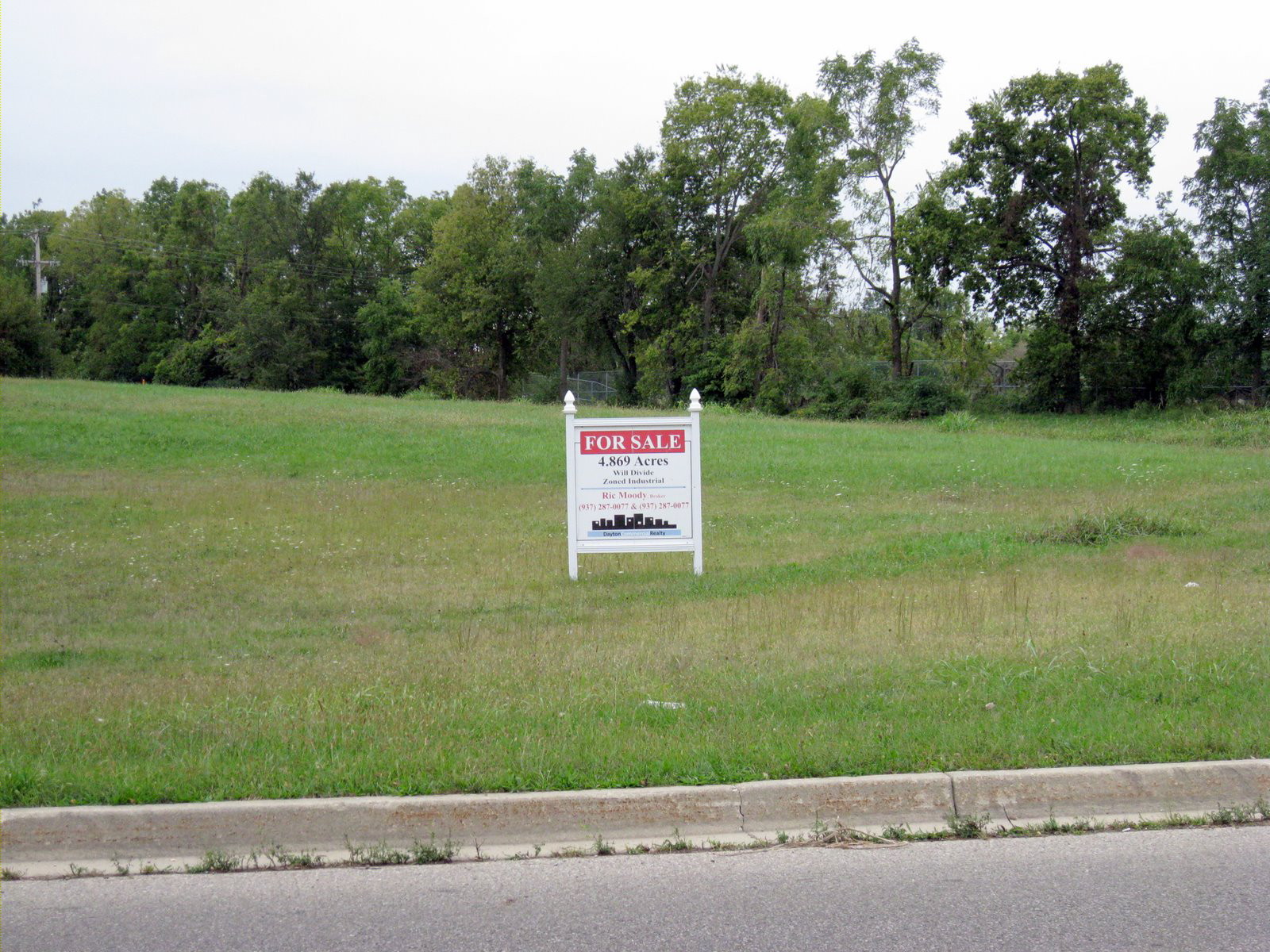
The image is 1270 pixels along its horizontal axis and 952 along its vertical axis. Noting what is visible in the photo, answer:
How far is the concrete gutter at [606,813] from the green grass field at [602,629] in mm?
164

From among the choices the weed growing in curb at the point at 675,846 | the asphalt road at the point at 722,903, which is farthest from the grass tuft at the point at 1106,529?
the weed growing in curb at the point at 675,846

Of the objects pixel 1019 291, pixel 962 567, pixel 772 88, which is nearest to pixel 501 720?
pixel 962 567

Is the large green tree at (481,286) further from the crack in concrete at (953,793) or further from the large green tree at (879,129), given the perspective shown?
the crack in concrete at (953,793)

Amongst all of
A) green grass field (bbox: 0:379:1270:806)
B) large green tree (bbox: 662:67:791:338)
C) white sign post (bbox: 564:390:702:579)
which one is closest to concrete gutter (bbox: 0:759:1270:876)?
green grass field (bbox: 0:379:1270:806)

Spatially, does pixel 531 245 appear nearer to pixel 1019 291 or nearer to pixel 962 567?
pixel 1019 291

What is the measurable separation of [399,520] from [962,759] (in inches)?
494

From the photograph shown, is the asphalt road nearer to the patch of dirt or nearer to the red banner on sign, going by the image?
the red banner on sign

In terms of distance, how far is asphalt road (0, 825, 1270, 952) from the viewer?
176 inches

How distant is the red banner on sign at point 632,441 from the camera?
40.9ft

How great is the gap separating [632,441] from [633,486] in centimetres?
53

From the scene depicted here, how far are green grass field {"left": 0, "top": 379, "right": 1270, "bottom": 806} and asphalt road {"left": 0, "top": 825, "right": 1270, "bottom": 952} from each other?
1.94 feet

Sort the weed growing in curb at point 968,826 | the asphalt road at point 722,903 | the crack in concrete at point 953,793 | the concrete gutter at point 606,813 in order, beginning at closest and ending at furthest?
1. the asphalt road at point 722,903
2. the concrete gutter at point 606,813
3. the weed growing in curb at point 968,826
4. the crack in concrete at point 953,793

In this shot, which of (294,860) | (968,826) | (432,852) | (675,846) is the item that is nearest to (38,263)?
(294,860)

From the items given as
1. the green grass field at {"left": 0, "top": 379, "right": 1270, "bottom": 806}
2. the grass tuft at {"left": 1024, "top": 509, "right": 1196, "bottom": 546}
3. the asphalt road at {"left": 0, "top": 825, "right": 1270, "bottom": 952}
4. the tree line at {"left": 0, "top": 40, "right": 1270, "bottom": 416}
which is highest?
the tree line at {"left": 0, "top": 40, "right": 1270, "bottom": 416}
